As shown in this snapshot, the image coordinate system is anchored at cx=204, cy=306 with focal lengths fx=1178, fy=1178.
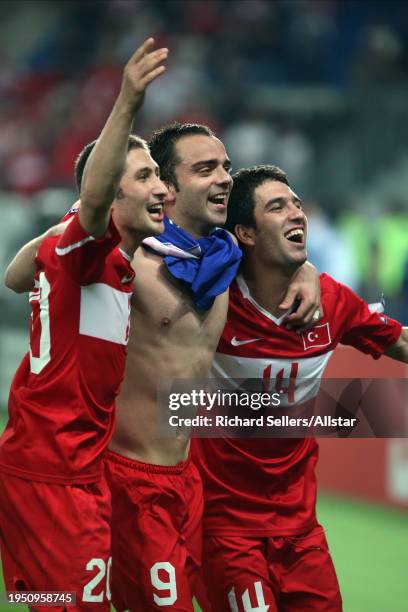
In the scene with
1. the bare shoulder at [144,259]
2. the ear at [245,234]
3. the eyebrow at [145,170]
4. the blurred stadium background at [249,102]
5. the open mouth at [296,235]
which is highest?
the blurred stadium background at [249,102]

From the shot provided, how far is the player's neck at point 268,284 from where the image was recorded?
5145 millimetres

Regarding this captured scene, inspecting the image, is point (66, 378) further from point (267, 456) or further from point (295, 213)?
point (295, 213)

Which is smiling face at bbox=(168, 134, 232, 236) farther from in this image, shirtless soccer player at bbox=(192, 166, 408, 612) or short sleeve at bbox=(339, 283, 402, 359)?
short sleeve at bbox=(339, 283, 402, 359)

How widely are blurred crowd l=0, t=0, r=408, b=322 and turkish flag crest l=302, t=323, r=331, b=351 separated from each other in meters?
7.48

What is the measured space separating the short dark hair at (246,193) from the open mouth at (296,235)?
0.18 metres

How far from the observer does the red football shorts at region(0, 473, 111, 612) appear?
163 inches

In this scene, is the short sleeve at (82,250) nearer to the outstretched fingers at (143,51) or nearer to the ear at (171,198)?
the outstretched fingers at (143,51)

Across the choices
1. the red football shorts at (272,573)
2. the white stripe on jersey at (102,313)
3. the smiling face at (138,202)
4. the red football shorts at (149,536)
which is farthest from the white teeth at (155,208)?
the red football shorts at (272,573)

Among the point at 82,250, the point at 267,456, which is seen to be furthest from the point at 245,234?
the point at 82,250

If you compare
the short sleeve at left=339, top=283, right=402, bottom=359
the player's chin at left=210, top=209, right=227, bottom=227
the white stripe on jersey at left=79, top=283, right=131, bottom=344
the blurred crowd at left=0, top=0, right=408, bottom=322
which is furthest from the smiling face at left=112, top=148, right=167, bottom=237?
the blurred crowd at left=0, top=0, right=408, bottom=322

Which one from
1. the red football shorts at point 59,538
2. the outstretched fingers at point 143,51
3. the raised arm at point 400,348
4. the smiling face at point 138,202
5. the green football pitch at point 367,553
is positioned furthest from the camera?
the green football pitch at point 367,553

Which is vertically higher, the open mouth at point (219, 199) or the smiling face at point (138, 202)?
the open mouth at point (219, 199)

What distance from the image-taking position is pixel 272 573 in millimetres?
4992

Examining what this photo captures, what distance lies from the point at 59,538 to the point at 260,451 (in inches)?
47.7
